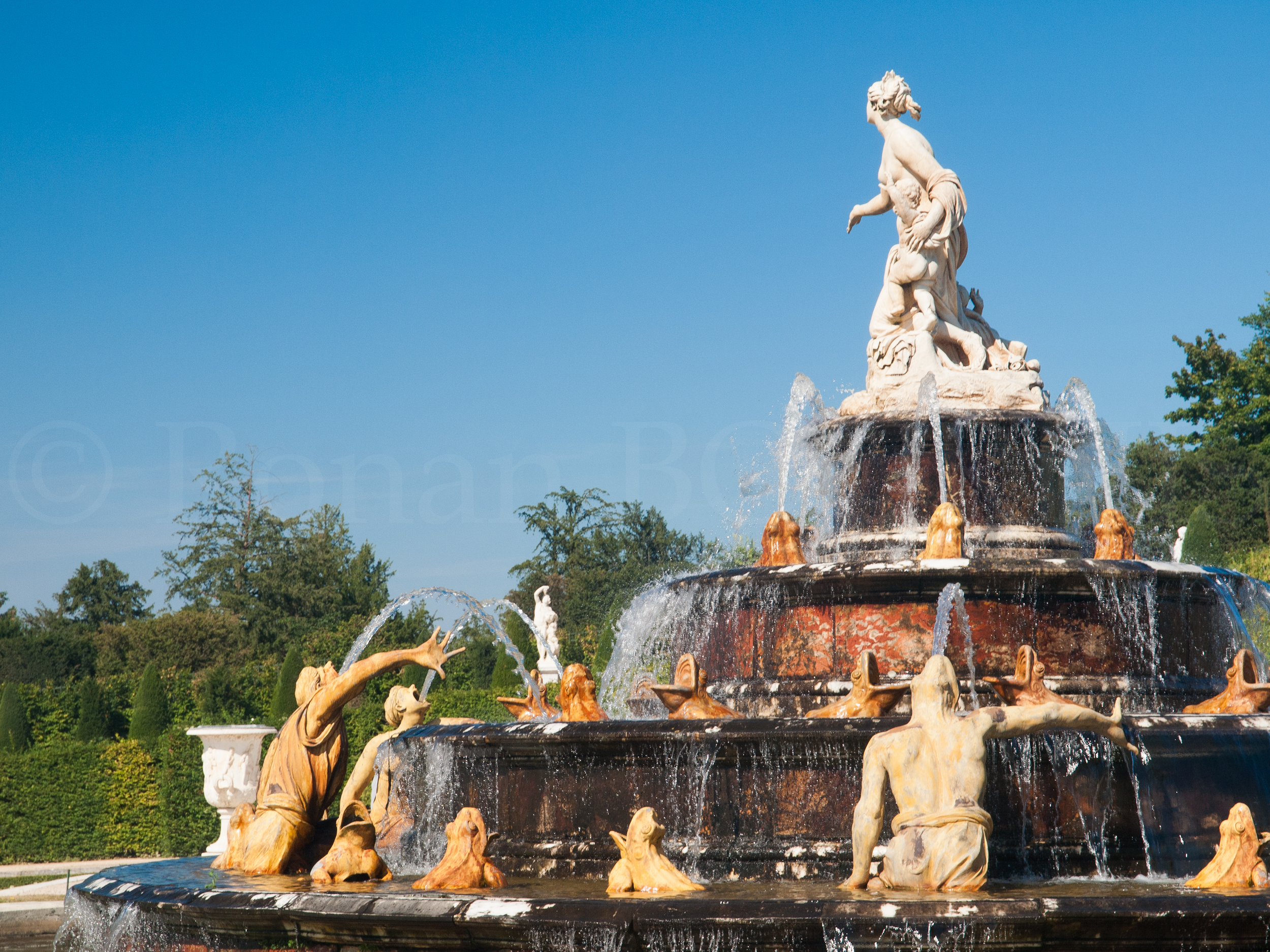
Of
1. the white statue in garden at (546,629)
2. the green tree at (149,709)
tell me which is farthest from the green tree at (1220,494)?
the green tree at (149,709)

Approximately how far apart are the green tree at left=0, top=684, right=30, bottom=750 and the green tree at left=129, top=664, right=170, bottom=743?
80.8 inches

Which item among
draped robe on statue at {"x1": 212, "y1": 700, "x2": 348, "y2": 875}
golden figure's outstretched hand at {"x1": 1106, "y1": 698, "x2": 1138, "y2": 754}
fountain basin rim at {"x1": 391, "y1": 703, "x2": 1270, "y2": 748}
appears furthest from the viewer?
draped robe on statue at {"x1": 212, "y1": 700, "x2": 348, "y2": 875}

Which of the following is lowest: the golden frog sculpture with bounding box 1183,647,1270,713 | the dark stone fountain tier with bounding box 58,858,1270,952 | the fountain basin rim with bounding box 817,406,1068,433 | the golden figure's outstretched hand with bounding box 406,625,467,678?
the dark stone fountain tier with bounding box 58,858,1270,952

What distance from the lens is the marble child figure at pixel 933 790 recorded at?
643 centimetres

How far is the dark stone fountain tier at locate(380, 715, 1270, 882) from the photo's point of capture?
7.57 meters

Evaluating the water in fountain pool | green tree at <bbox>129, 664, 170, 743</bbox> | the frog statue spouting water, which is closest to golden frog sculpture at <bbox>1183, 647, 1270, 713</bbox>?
the water in fountain pool

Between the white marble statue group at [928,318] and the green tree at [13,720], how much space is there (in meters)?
22.3

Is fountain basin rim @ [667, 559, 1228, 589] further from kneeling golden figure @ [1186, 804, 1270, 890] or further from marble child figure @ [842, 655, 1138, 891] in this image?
kneeling golden figure @ [1186, 804, 1270, 890]

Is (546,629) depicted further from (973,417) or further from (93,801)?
(973,417)

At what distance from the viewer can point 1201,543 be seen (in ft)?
89.8

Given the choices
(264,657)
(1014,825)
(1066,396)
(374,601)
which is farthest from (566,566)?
(1014,825)

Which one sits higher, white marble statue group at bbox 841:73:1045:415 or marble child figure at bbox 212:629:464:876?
white marble statue group at bbox 841:73:1045:415

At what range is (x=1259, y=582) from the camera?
10.8 metres

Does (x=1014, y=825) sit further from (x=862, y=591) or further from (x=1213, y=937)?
(x=862, y=591)
